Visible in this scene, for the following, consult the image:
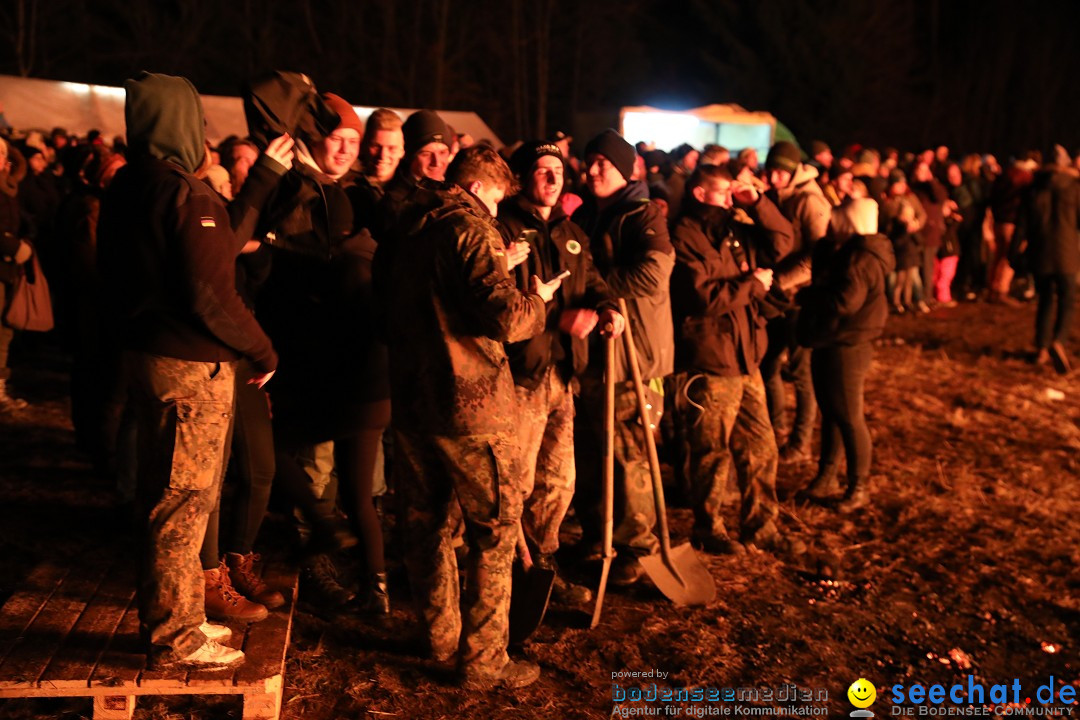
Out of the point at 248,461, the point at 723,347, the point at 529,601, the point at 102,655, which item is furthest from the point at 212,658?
the point at 723,347

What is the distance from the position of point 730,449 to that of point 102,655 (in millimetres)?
3444

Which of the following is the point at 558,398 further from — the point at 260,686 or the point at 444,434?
the point at 260,686

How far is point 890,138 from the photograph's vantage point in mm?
39375

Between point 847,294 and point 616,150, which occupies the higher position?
point 616,150

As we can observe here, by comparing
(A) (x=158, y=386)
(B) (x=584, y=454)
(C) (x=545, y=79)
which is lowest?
(B) (x=584, y=454)

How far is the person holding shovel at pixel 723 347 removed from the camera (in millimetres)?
5371

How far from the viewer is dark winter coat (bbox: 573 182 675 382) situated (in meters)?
4.83

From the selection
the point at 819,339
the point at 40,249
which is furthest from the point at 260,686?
the point at 40,249

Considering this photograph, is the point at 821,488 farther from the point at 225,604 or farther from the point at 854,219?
the point at 225,604

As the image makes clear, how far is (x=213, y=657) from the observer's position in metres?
3.53

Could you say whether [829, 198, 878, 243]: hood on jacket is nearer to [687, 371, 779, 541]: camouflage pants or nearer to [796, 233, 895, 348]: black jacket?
[796, 233, 895, 348]: black jacket

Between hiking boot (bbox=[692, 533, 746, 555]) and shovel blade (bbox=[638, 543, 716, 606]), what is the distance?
23.7 inches

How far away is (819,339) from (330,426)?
308 centimetres

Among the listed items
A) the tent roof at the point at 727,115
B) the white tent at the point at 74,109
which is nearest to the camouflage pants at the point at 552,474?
the white tent at the point at 74,109
